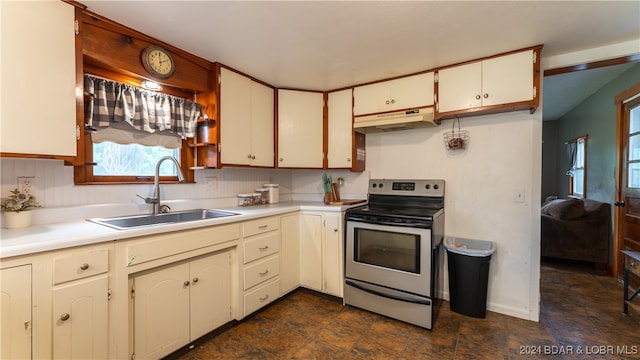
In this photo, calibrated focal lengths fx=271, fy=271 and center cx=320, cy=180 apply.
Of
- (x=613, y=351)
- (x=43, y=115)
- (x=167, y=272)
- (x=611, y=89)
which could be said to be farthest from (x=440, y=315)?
(x=611, y=89)

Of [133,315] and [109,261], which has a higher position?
[109,261]

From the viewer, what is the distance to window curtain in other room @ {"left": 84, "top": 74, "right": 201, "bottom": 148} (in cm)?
181

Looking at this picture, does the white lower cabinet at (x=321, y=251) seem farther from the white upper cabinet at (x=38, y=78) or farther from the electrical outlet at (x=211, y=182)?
the white upper cabinet at (x=38, y=78)

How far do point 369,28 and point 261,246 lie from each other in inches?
72.0

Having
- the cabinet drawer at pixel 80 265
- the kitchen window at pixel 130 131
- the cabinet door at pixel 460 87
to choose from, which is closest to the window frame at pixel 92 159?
the kitchen window at pixel 130 131

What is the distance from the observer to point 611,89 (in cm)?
338

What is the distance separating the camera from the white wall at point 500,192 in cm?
223

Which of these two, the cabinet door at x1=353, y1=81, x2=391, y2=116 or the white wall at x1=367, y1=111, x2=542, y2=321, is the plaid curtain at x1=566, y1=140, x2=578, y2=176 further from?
the cabinet door at x1=353, y1=81, x2=391, y2=116

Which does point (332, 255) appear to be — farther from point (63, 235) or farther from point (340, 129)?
point (63, 235)

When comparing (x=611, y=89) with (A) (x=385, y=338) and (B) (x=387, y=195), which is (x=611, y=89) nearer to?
(B) (x=387, y=195)

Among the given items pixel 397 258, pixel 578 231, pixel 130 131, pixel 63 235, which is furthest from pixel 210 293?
pixel 578 231

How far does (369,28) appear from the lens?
179 cm

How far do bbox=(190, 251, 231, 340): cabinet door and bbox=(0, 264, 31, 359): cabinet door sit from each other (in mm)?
764

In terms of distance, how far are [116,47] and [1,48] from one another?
1.76 ft
